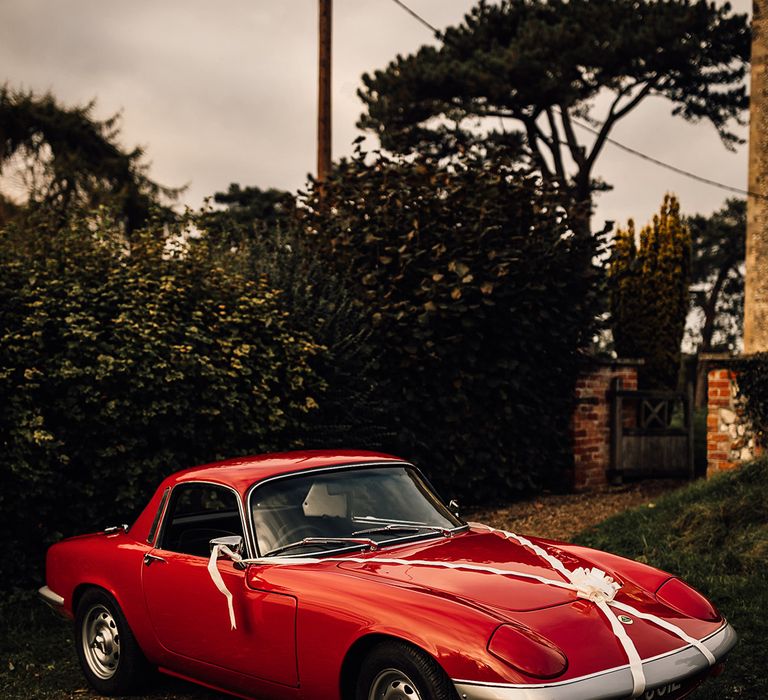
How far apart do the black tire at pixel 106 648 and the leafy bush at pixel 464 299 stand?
5657 mm

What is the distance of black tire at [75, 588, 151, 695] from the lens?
5668 millimetres

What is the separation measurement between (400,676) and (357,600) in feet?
1.26

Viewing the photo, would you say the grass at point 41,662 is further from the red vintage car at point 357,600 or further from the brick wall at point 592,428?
the brick wall at point 592,428

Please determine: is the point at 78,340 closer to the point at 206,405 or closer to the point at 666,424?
the point at 206,405

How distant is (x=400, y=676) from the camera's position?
402 centimetres

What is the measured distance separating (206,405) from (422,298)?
347 cm

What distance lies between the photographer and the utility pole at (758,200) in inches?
759

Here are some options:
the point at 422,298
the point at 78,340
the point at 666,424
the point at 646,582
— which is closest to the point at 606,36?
the point at 666,424

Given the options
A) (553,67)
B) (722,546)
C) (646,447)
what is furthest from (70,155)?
(722,546)

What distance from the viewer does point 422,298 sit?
1156 centimetres

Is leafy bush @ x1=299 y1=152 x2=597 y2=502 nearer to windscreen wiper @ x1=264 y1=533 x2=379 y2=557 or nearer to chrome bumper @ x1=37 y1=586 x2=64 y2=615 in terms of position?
chrome bumper @ x1=37 y1=586 x2=64 y2=615

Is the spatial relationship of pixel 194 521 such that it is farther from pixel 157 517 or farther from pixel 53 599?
pixel 53 599

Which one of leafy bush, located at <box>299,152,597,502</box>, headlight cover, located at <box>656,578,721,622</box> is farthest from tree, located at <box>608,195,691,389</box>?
headlight cover, located at <box>656,578,721,622</box>

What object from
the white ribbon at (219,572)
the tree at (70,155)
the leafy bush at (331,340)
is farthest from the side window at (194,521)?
the tree at (70,155)
